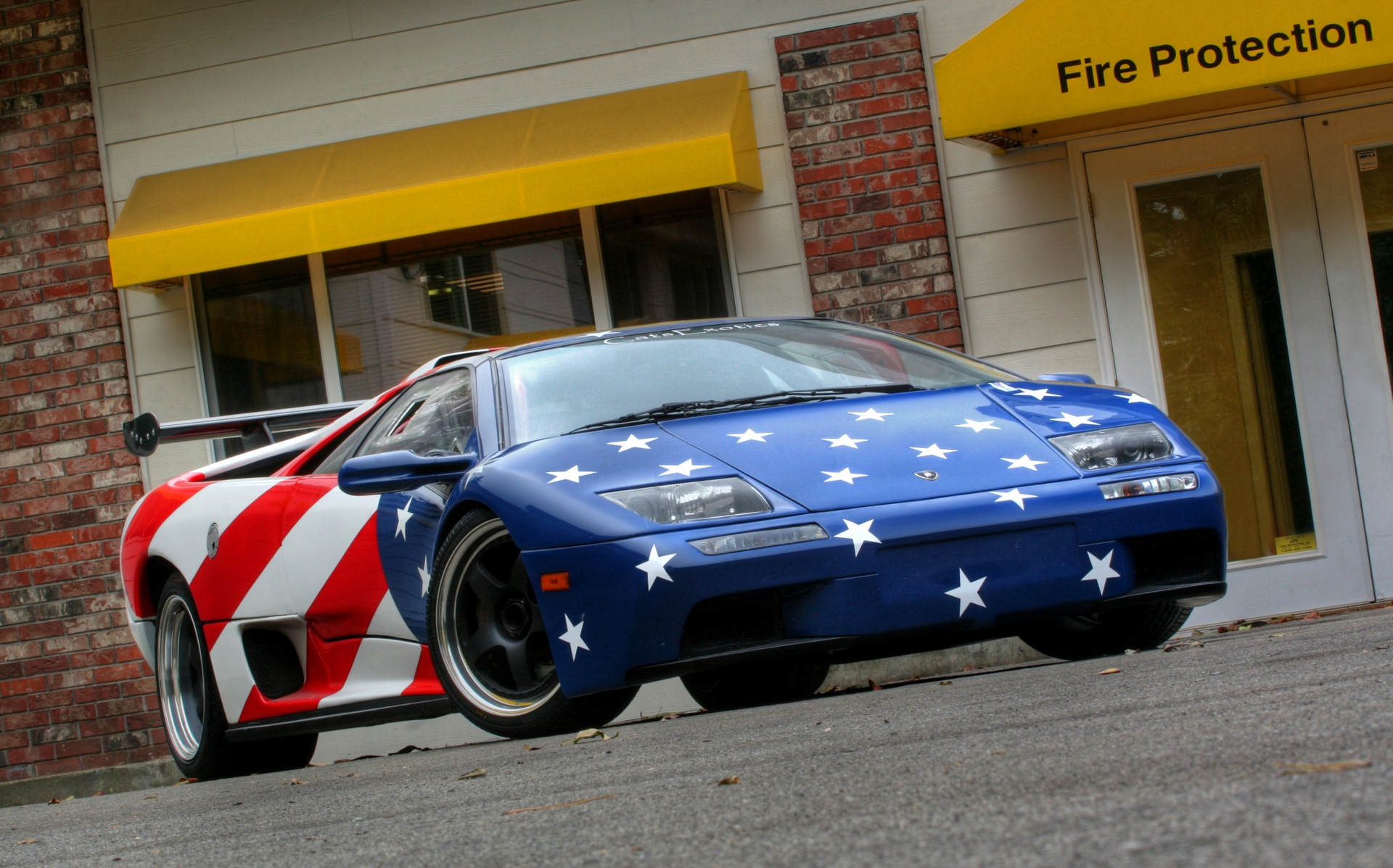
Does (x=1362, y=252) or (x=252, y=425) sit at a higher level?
(x=1362, y=252)

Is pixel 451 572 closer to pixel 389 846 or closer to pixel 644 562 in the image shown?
pixel 644 562

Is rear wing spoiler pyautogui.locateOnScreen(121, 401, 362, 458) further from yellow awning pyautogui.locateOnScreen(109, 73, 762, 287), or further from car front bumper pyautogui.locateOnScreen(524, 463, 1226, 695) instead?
car front bumper pyautogui.locateOnScreen(524, 463, 1226, 695)

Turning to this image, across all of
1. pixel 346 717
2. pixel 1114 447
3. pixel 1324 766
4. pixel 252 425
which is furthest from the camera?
pixel 252 425

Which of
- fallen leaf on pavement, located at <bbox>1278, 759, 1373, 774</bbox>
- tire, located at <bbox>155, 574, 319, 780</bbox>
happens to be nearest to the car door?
tire, located at <bbox>155, 574, 319, 780</bbox>

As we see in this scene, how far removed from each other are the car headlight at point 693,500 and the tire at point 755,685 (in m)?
1.02

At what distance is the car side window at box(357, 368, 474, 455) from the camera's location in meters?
3.94

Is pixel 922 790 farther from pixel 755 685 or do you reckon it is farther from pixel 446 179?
pixel 446 179

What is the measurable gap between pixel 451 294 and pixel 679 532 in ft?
17.4

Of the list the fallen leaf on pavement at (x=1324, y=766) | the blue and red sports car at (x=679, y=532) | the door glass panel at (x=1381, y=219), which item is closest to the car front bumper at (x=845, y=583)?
the blue and red sports car at (x=679, y=532)

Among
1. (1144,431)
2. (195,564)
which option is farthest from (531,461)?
(195,564)

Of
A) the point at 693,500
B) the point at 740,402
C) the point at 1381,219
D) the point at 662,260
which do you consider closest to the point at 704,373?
the point at 740,402

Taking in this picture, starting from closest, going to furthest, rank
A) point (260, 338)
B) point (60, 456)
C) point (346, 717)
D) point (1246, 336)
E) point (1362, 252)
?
1. point (346, 717)
2. point (1362, 252)
3. point (1246, 336)
4. point (60, 456)
5. point (260, 338)

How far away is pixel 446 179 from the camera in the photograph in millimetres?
7367

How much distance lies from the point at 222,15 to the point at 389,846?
7.26 meters
